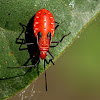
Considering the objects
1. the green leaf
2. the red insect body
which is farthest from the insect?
the green leaf

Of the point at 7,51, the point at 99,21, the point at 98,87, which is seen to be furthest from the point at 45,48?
the point at 98,87

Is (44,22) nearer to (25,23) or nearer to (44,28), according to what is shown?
(44,28)

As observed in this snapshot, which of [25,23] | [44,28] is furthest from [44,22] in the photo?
[25,23]

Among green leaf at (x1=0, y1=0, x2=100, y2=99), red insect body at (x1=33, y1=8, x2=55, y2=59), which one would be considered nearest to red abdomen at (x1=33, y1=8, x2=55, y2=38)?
red insect body at (x1=33, y1=8, x2=55, y2=59)

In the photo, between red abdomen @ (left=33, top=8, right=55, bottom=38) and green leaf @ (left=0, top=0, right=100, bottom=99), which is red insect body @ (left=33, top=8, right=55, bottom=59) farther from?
green leaf @ (left=0, top=0, right=100, bottom=99)

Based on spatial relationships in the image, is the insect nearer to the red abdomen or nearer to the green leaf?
the red abdomen
